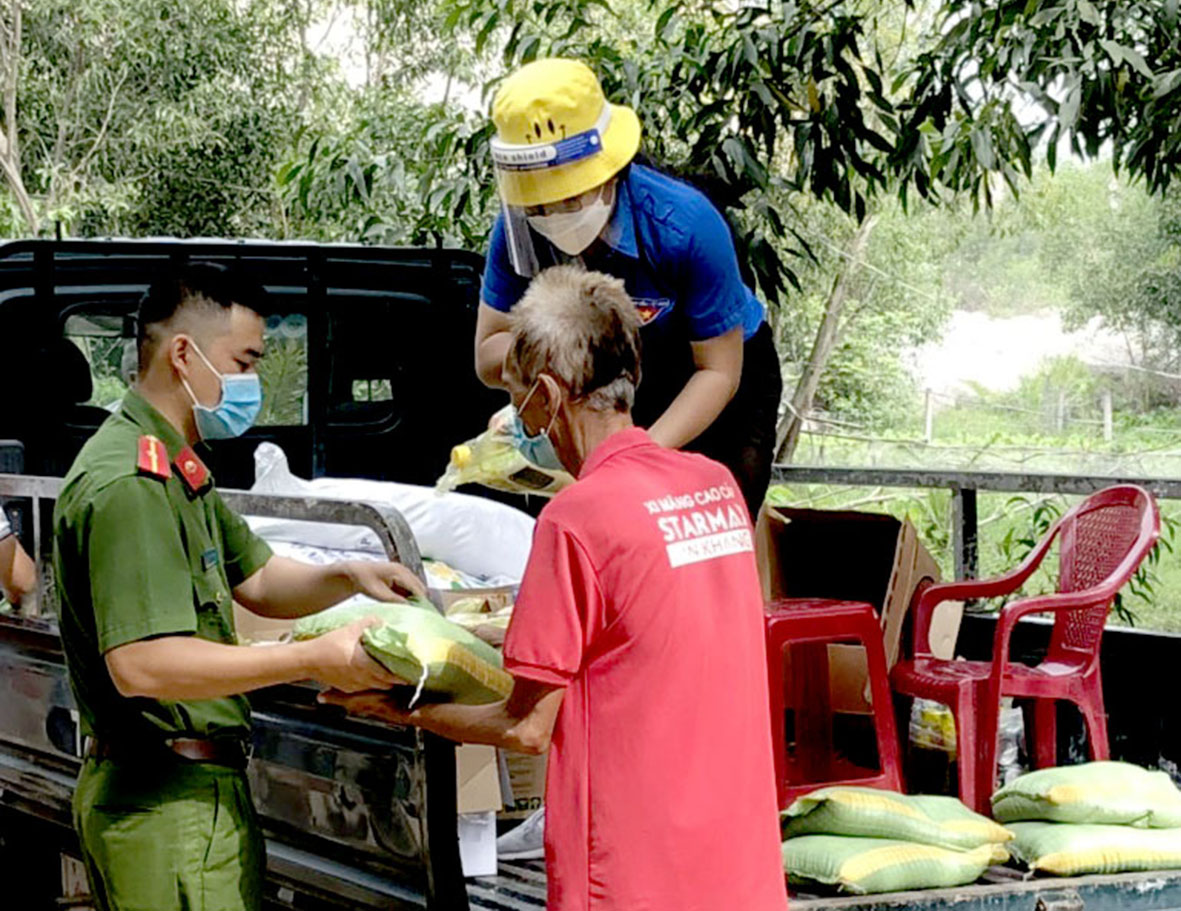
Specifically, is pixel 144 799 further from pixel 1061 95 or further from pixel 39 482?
pixel 1061 95

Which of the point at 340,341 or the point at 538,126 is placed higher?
the point at 538,126

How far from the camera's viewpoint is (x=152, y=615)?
2.38 m

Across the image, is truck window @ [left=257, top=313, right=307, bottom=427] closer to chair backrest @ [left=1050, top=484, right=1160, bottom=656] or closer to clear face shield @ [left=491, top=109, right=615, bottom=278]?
clear face shield @ [left=491, top=109, right=615, bottom=278]

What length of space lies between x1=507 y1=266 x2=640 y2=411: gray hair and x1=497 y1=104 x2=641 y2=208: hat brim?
0.69 metres

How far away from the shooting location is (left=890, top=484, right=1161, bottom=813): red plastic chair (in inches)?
144

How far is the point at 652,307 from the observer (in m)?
3.21

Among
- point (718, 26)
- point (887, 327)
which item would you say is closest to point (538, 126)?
point (718, 26)

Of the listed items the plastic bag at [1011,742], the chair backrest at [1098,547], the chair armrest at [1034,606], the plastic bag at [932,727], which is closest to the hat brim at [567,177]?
the chair armrest at [1034,606]

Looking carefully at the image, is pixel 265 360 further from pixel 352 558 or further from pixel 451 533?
pixel 352 558

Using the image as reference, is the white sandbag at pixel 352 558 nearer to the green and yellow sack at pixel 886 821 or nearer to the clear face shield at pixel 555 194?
the clear face shield at pixel 555 194

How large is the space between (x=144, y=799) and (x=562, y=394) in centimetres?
91

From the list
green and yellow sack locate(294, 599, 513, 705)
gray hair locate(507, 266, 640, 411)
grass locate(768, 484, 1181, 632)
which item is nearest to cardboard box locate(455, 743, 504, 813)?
green and yellow sack locate(294, 599, 513, 705)

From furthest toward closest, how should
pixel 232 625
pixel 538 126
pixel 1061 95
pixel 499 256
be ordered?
pixel 1061 95 < pixel 499 256 < pixel 538 126 < pixel 232 625

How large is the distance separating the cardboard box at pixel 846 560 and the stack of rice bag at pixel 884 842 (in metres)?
1.12
